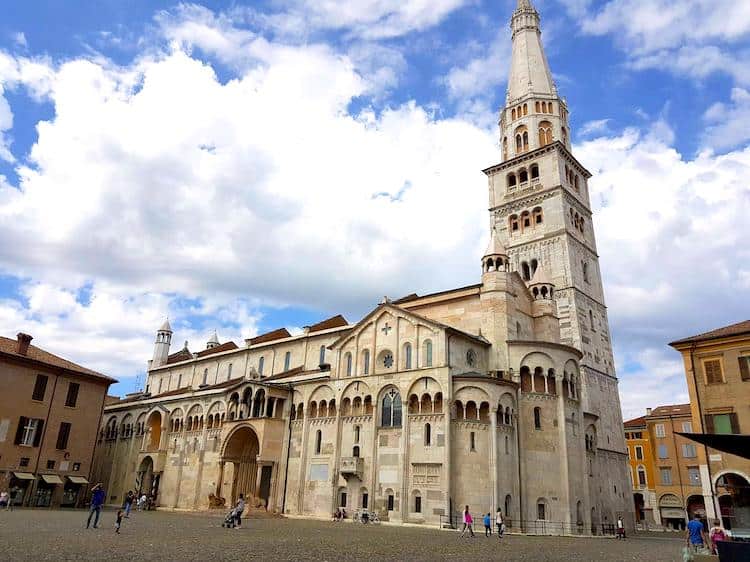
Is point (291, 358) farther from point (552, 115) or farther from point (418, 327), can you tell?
point (552, 115)

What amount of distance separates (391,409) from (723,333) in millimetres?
20043

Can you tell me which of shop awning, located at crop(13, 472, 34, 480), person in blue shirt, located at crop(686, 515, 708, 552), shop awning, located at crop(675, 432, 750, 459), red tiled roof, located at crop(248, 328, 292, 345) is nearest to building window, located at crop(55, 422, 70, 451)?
shop awning, located at crop(13, 472, 34, 480)

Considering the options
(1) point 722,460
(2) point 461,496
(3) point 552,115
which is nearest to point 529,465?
(2) point 461,496

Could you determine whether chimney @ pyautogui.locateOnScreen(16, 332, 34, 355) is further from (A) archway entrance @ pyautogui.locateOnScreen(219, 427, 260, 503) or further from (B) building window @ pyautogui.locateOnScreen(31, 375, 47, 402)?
(A) archway entrance @ pyautogui.locateOnScreen(219, 427, 260, 503)

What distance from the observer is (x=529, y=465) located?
3316 centimetres

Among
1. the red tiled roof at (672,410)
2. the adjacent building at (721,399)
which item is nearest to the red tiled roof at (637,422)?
the red tiled roof at (672,410)

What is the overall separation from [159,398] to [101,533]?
37.8m

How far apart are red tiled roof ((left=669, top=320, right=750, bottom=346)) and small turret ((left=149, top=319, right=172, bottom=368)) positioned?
5873cm

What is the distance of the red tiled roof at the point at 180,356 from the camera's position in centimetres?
7157


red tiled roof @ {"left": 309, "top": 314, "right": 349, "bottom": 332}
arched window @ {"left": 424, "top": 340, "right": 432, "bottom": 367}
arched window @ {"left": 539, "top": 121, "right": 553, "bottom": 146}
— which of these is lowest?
arched window @ {"left": 424, "top": 340, "right": 432, "bottom": 367}

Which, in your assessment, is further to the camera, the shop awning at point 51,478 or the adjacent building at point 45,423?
the shop awning at point 51,478

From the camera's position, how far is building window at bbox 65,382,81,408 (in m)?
44.1

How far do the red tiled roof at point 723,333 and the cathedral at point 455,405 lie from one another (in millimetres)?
6996

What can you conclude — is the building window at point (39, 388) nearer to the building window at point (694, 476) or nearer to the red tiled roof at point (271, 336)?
the red tiled roof at point (271, 336)
